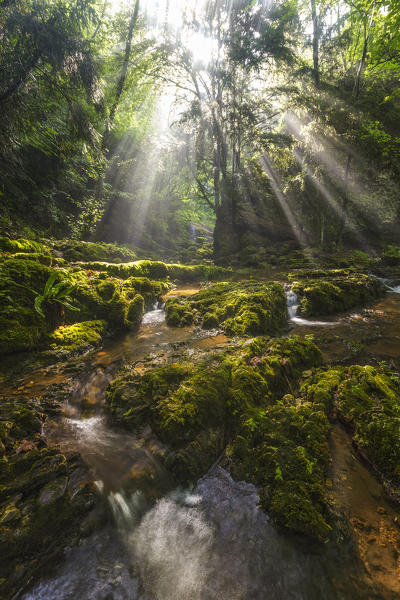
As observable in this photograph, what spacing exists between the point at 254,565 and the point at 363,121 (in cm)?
1582

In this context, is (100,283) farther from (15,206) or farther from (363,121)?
(363,121)

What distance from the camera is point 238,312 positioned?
22.1 feet

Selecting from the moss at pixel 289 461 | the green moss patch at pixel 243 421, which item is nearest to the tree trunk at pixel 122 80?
the green moss patch at pixel 243 421

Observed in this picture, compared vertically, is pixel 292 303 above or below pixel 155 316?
below

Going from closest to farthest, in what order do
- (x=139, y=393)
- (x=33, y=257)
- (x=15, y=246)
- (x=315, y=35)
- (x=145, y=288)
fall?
(x=139, y=393) → (x=33, y=257) → (x=15, y=246) → (x=145, y=288) → (x=315, y=35)

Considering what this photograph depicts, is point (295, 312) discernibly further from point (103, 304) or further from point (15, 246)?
point (15, 246)

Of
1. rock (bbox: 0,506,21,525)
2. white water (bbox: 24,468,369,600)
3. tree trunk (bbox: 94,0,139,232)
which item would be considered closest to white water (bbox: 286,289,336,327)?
white water (bbox: 24,468,369,600)

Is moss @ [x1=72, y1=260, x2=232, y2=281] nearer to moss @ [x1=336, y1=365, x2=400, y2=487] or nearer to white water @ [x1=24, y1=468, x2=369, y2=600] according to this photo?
white water @ [x1=24, y1=468, x2=369, y2=600]

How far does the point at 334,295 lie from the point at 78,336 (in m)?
7.90

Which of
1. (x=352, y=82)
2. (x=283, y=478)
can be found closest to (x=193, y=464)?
(x=283, y=478)

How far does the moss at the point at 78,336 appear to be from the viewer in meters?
4.89

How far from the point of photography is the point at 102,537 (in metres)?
2.17

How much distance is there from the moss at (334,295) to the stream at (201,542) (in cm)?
538

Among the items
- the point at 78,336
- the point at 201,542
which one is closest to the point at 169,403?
the point at 201,542
